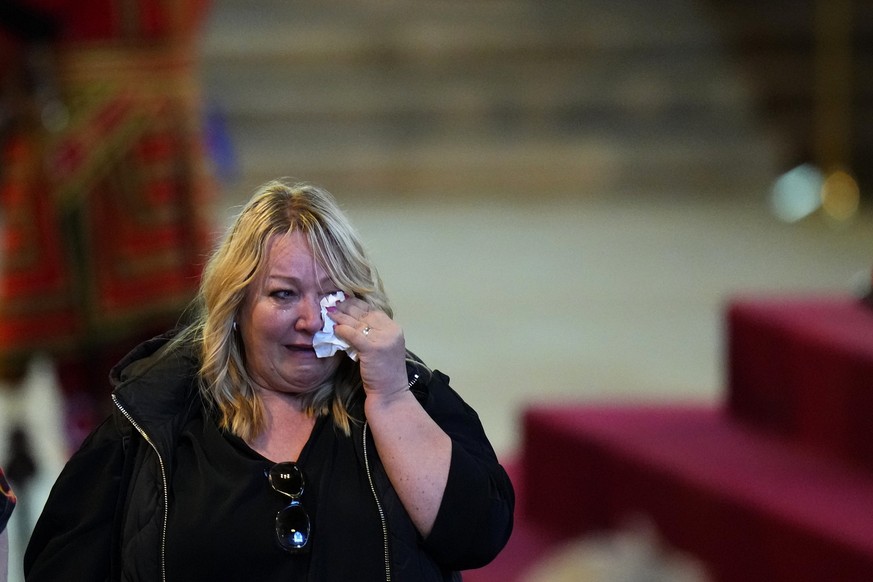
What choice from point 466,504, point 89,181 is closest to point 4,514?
point 466,504

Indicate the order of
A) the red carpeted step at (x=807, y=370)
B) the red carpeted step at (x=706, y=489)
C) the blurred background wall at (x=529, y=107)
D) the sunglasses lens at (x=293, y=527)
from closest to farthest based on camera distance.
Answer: the sunglasses lens at (x=293, y=527) → the red carpeted step at (x=706, y=489) → the red carpeted step at (x=807, y=370) → the blurred background wall at (x=529, y=107)

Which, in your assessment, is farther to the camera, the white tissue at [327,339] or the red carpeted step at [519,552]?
Answer: the red carpeted step at [519,552]

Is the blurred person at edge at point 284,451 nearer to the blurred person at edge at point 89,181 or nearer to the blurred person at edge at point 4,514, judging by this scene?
the blurred person at edge at point 4,514

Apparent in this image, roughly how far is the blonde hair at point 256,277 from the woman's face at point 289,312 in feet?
0.04

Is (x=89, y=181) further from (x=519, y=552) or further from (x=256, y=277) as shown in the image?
(x=256, y=277)

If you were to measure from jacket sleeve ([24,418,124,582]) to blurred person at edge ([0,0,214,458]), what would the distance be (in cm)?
157

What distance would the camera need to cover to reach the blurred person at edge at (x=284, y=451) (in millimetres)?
1885

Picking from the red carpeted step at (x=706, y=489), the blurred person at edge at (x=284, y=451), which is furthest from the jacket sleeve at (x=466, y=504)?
the red carpeted step at (x=706, y=489)

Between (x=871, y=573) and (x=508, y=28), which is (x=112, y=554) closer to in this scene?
(x=871, y=573)

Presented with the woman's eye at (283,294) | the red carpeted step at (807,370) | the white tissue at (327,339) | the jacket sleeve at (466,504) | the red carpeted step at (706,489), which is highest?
the woman's eye at (283,294)

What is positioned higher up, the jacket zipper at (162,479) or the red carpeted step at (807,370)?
the jacket zipper at (162,479)

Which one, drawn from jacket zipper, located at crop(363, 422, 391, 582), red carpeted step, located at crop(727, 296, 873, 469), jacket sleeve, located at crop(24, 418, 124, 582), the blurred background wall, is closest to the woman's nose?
jacket zipper, located at crop(363, 422, 391, 582)

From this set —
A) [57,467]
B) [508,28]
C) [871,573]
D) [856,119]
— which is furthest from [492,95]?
[871,573]

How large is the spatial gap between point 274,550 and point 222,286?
13.3 inches
